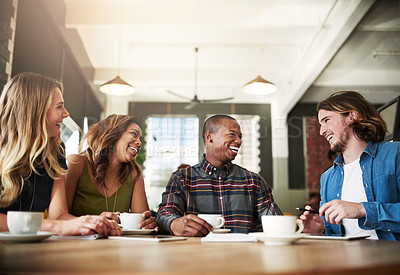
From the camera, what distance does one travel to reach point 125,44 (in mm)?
4859

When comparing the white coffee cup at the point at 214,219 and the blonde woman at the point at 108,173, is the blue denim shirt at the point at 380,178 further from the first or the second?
Answer: the blonde woman at the point at 108,173

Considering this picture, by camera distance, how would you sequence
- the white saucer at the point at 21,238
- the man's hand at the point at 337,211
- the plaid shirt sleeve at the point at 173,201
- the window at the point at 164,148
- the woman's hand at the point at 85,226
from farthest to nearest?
the window at the point at 164,148
the plaid shirt sleeve at the point at 173,201
the man's hand at the point at 337,211
the woman's hand at the point at 85,226
the white saucer at the point at 21,238

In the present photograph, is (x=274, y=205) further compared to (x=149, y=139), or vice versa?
(x=149, y=139)

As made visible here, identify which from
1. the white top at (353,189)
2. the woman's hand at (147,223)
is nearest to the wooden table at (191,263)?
the woman's hand at (147,223)

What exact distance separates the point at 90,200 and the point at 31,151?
438 mm

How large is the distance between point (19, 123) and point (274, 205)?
1.12m

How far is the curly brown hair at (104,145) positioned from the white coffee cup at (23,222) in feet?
2.60

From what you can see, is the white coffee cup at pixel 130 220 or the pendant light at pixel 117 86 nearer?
the white coffee cup at pixel 130 220

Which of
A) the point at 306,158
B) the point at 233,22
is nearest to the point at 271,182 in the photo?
the point at 306,158

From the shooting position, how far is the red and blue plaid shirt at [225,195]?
1.62 metres

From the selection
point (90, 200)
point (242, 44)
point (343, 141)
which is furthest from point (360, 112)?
point (242, 44)

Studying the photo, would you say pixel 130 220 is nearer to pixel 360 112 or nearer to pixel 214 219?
pixel 214 219

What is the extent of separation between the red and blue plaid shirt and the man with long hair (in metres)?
0.30

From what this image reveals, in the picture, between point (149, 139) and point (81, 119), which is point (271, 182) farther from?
point (81, 119)
